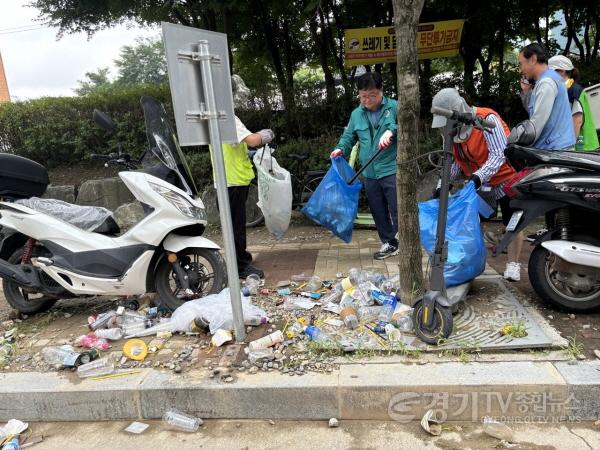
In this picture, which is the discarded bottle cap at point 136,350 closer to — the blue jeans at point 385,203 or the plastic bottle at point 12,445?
the plastic bottle at point 12,445

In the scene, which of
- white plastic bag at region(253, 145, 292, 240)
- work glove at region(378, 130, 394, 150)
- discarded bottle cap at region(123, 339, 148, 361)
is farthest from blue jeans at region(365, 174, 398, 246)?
discarded bottle cap at region(123, 339, 148, 361)

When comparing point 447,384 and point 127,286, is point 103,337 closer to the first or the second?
point 127,286

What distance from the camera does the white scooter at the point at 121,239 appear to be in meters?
3.62

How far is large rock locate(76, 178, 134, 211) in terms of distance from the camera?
764 cm

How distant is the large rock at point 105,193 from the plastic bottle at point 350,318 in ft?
17.8

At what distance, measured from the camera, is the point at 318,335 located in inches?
121

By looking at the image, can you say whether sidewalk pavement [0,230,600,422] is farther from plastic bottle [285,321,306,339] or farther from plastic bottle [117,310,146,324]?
plastic bottle [117,310,146,324]

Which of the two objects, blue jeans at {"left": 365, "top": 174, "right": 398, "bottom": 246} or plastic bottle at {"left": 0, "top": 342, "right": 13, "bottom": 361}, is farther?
blue jeans at {"left": 365, "top": 174, "right": 398, "bottom": 246}

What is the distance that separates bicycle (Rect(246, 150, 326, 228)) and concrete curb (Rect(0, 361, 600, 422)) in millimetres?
4162

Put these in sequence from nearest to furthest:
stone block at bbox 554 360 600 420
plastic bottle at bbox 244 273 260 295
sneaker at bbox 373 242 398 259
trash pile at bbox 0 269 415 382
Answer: stone block at bbox 554 360 600 420
trash pile at bbox 0 269 415 382
plastic bottle at bbox 244 273 260 295
sneaker at bbox 373 242 398 259

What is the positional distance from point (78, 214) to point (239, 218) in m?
1.43

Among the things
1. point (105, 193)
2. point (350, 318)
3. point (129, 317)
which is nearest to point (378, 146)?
point (350, 318)

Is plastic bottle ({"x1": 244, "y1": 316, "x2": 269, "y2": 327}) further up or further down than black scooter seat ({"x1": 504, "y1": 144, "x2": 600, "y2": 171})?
further down

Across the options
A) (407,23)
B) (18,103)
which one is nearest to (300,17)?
(18,103)
